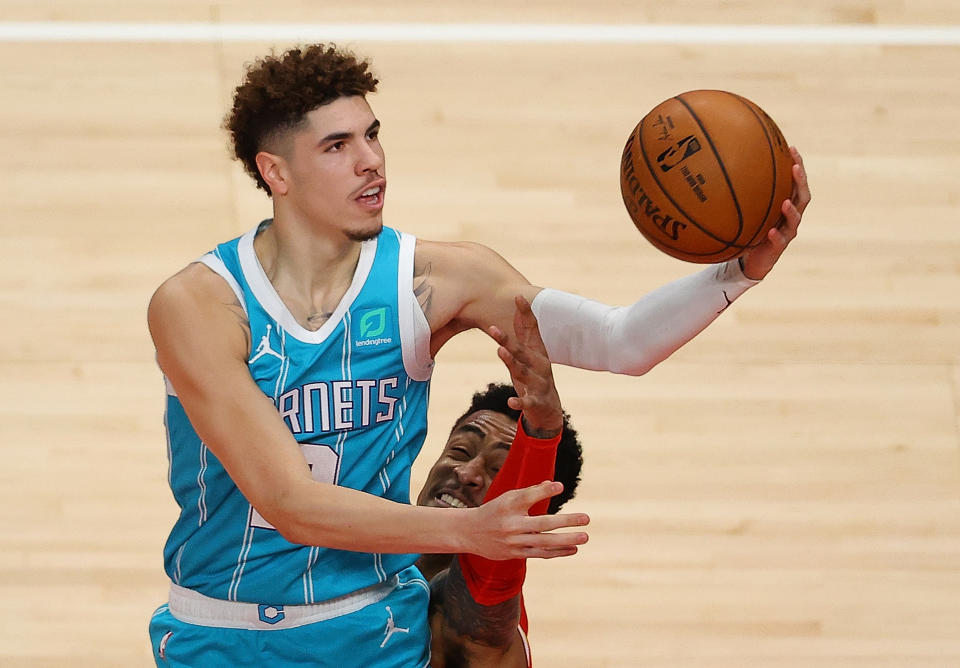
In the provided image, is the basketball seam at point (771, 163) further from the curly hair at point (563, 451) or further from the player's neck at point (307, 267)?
the curly hair at point (563, 451)

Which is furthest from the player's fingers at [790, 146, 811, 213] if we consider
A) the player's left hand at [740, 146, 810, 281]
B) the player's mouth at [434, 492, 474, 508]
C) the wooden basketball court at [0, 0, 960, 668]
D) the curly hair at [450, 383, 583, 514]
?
the wooden basketball court at [0, 0, 960, 668]

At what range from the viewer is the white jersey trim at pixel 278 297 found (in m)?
2.71

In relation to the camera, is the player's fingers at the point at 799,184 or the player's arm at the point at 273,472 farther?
the player's fingers at the point at 799,184

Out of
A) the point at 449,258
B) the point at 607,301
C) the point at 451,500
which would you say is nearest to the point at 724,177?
the point at 449,258

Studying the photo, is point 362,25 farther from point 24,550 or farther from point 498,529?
point 498,529

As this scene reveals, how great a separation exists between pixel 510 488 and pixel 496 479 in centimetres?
5

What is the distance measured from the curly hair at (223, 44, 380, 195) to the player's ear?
0.04 meters

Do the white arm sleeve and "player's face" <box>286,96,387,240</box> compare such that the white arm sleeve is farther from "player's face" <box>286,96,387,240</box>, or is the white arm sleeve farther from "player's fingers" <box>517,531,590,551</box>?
"player's fingers" <box>517,531,590,551</box>

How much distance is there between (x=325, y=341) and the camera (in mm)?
2730

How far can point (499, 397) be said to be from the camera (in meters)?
3.48

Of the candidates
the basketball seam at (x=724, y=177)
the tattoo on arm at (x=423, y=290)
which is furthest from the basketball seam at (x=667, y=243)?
the tattoo on arm at (x=423, y=290)

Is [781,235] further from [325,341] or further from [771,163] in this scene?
[325,341]

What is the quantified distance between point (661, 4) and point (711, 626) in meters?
2.58

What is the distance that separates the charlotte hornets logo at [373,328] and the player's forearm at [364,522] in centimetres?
44
